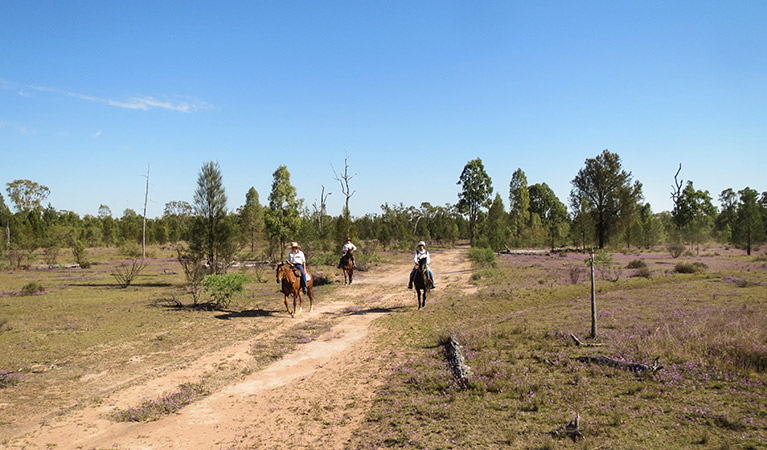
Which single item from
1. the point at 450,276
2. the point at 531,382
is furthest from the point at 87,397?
the point at 450,276

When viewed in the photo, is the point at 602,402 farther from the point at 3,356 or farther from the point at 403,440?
A: the point at 3,356

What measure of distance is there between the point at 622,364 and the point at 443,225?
66.7m

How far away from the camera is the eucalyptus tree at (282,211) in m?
38.2

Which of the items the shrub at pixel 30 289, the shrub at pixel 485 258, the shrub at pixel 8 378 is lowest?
the shrub at pixel 8 378

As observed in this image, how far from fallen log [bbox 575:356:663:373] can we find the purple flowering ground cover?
0.58 feet

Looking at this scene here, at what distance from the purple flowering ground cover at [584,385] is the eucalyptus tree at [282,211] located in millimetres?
27459

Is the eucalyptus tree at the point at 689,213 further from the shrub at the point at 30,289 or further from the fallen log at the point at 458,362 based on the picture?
the shrub at the point at 30,289

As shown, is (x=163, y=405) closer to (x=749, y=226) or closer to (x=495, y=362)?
(x=495, y=362)

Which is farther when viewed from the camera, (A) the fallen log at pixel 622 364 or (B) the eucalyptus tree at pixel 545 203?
(B) the eucalyptus tree at pixel 545 203

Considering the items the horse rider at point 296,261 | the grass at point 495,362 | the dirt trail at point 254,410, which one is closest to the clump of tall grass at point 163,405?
the grass at point 495,362

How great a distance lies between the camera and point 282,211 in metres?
38.8

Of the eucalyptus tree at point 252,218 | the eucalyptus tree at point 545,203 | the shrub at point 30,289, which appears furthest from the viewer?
the eucalyptus tree at point 545,203

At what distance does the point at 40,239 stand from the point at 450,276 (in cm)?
6086

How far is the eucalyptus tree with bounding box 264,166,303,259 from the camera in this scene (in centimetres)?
3819
